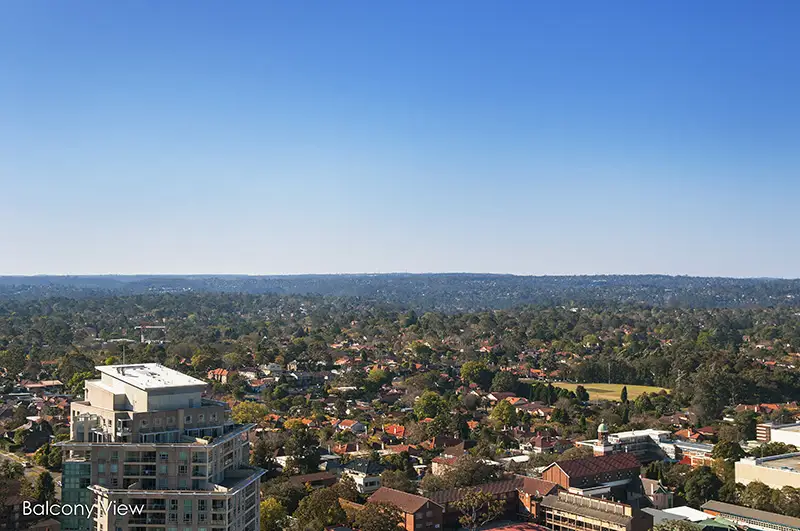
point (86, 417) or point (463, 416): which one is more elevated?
point (86, 417)

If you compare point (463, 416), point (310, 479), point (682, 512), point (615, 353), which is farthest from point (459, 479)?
point (615, 353)

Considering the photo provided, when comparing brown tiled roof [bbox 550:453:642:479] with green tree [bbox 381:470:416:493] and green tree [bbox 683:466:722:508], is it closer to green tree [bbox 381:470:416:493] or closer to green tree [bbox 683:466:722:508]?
green tree [bbox 683:466:722:508]

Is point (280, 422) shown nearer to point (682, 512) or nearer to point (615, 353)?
point (682, 512)

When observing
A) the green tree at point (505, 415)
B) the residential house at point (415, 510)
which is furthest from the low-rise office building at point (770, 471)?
the green tree at point (505, 415)

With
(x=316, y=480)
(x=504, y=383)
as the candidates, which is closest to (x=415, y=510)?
(x=316, y=480)

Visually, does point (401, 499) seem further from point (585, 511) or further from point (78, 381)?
Result: point (78, 381)

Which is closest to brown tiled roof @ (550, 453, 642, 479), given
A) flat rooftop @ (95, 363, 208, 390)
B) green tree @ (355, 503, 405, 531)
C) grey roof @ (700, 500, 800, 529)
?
grey roof @ (700, 500, 800, 529)
